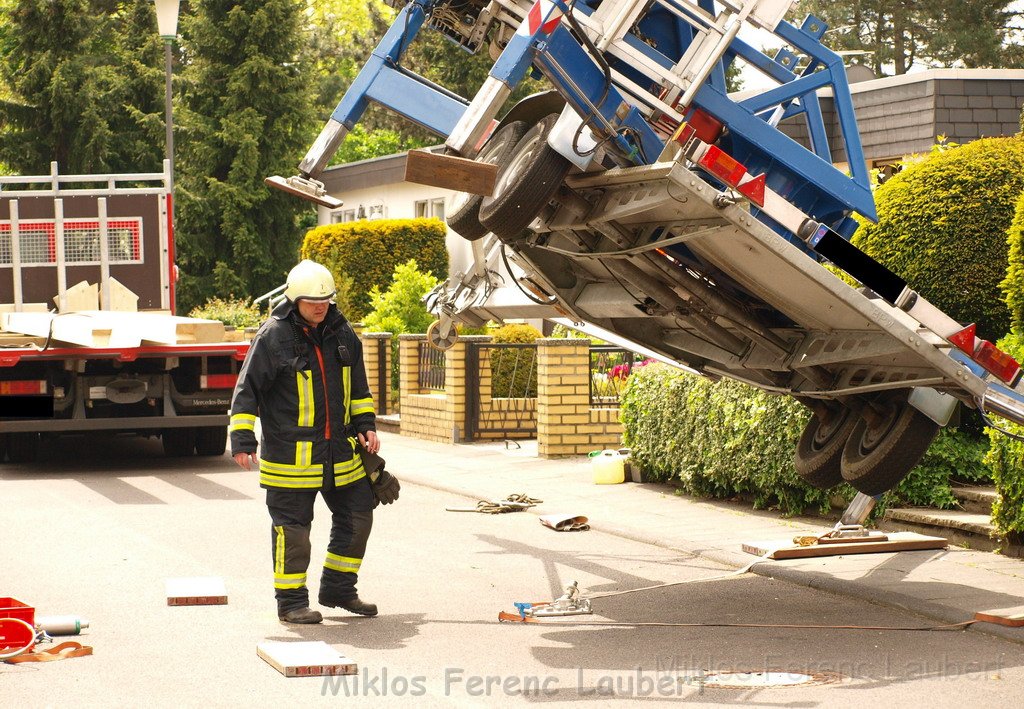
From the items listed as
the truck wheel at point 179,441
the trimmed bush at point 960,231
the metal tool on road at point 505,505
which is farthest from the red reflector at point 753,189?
the truck wheel at point 179,441

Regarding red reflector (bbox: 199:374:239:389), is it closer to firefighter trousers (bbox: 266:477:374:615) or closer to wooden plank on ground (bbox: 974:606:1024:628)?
firefighter trousers (bbox: 266:477:374:615)

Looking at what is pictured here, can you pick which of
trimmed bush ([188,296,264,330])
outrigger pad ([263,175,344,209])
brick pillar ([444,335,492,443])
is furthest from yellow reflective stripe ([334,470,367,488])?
trimmed bush ([188,296,264,330])

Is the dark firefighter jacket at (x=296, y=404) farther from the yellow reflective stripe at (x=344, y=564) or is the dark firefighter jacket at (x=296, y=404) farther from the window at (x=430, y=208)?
the window at (x=430, y=208)

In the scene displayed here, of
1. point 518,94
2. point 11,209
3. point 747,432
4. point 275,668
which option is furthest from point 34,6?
point 275,668

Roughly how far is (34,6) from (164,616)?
37.1 m

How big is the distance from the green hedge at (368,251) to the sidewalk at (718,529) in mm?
10671

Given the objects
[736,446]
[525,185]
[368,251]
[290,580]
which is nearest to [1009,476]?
[736,446]

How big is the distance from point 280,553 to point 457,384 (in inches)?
367

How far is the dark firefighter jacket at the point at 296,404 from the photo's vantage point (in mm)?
7422

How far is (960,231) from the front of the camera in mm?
9844

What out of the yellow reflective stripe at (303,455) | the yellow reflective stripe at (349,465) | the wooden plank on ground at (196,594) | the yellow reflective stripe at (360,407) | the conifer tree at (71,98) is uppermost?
the conifer tree at (71,98)

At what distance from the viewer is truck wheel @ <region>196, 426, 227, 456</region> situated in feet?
49.5

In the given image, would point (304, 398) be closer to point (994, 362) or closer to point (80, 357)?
point (994, 362)

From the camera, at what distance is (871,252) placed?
1012 cm
